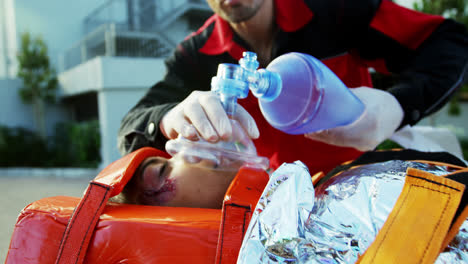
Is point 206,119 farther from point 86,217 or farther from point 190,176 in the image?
point 86,217

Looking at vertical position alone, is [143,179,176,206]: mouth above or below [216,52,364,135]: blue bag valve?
below

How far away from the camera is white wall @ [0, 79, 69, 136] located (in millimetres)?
9750

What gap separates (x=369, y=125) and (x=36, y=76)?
1046cm

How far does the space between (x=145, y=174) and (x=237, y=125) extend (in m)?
0.31

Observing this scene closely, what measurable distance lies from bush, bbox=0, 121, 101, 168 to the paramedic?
261 inches

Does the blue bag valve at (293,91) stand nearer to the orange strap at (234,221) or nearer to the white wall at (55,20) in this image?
the orange strap at (234,221)

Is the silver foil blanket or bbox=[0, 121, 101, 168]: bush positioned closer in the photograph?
the silver foil blanket

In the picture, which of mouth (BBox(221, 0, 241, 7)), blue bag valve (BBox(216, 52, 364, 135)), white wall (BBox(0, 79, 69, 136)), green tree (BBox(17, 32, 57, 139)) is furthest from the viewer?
white wall (BBox(0, 79, 69, 136))

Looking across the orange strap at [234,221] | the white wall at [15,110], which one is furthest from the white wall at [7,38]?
the orange strap at [234,221]

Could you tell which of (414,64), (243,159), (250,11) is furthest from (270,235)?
(414,64)

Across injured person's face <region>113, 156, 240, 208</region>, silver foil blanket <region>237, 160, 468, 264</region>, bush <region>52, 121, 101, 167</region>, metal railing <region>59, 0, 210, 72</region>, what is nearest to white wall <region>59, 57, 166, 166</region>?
bush <region>52, 121, 101, 167</region>

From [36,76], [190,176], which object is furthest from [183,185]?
[36,76]

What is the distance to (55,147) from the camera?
965 cm

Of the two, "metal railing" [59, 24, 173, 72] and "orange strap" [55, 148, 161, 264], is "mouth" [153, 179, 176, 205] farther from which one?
"metal railing" [59, 24, 173, 72]
